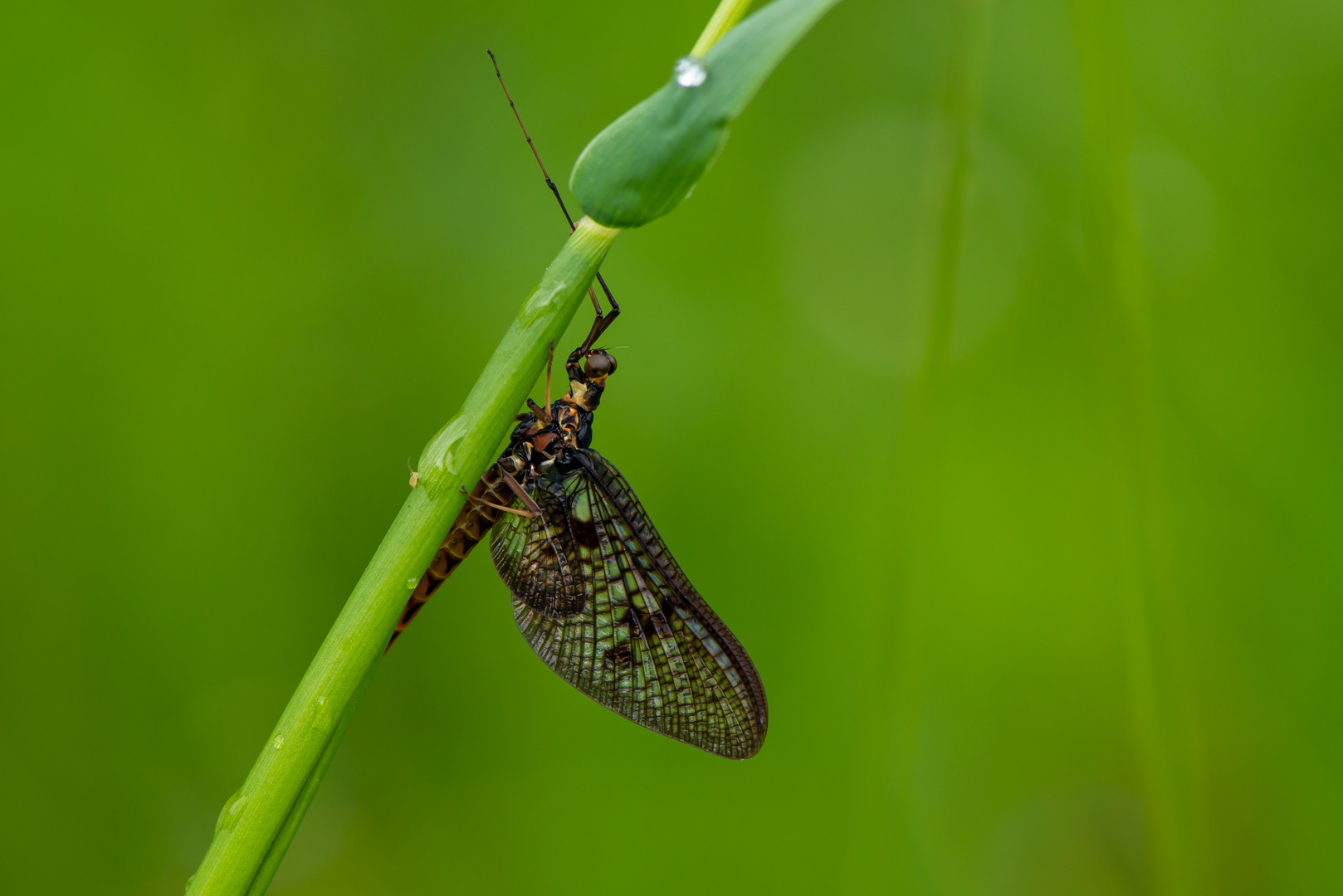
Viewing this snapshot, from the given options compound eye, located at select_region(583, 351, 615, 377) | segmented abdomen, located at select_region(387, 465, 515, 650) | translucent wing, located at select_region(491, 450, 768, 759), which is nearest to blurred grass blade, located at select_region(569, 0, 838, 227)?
segmented abdomen, located at select_region(387, 465, 515, 650)

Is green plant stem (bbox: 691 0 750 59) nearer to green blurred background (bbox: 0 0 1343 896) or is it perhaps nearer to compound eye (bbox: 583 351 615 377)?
compound eye (bbox: 583 351 615 377)

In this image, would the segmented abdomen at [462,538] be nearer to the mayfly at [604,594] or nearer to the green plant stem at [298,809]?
the mayfly at [604,594]

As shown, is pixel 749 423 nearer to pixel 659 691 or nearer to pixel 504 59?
pixel 659 691

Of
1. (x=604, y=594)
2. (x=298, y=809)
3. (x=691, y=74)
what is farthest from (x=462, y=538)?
(x=691, y=74)

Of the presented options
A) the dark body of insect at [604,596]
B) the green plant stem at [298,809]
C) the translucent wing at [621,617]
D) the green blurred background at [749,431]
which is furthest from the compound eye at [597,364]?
the green plant stem at [298,809]

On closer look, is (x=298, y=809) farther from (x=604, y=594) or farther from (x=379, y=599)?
(x=604, y=594)
